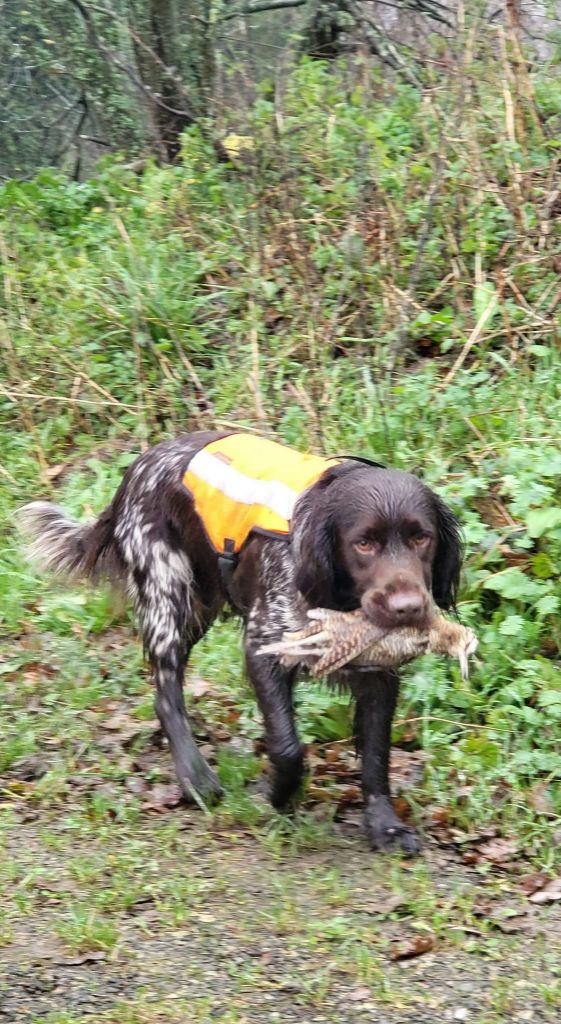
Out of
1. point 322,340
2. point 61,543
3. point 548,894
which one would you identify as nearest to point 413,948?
point 548,894

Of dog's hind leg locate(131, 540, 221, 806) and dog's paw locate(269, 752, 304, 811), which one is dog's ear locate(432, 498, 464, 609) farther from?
dog's hind leg locate(131, 540, 221, 806)

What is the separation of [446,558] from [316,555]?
1.68 ft

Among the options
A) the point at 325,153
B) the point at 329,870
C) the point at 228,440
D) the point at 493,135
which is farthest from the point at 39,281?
the point at 329,870

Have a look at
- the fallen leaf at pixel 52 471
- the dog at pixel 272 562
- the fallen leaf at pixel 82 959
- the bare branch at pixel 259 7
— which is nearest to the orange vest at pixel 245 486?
the dog at pixel 272 562

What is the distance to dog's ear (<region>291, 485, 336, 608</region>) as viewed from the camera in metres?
4.33

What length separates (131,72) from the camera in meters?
10.3

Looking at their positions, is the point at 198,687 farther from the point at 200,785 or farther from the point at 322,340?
the point at 322,340

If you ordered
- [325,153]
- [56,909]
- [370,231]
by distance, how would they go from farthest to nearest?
[325,153], [370,231], [56,909]

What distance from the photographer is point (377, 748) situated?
462cm

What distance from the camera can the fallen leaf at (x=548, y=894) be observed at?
13.8 feet

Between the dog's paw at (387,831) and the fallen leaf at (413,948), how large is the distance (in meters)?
0.58

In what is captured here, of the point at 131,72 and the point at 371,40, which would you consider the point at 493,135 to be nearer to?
the point at 371,40

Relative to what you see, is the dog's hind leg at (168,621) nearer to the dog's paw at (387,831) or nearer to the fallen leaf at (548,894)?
the dog's paw at (387,831)

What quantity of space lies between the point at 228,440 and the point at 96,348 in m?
3.44
